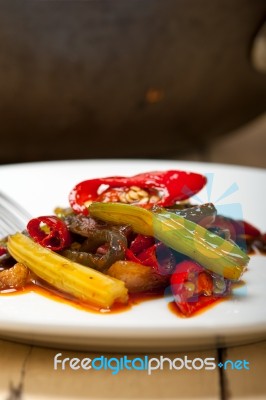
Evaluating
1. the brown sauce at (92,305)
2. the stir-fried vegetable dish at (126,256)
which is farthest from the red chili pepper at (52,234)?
the brown sauce at (92,305)

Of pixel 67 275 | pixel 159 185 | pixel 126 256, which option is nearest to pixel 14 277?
pixel 67 275

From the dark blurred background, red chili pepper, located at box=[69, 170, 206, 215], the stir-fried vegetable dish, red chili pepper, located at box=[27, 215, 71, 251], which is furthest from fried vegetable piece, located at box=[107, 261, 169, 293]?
the dark blurred background

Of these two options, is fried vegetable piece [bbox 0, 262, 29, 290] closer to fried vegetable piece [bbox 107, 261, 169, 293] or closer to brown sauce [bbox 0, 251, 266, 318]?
brown sauce [bbox 0, 251, 266, 318]

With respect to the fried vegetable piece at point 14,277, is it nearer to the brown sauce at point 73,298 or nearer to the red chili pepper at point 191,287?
the brown sauce at point 73,298

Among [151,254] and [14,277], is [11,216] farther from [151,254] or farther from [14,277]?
[151,254]

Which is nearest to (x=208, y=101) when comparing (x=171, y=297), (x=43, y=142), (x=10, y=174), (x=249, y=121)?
(x=249, y=121)

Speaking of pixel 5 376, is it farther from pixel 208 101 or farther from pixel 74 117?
pixel 208 101
